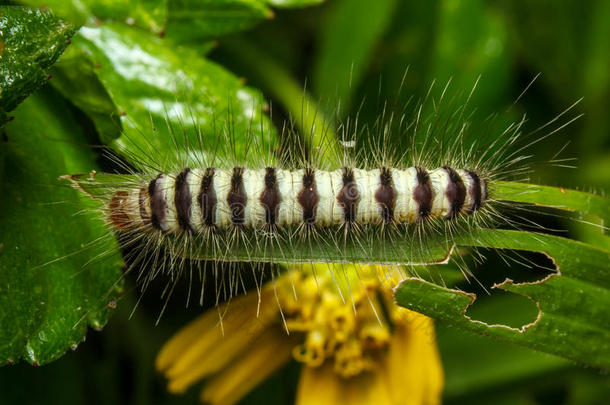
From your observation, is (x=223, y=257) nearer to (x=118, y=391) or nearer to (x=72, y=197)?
(x=72, y=197)

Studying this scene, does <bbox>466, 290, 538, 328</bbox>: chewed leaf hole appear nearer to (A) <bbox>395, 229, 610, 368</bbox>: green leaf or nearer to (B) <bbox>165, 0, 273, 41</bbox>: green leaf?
(A) <bbox>395, 229, 610, 368</bbox>: green leaf

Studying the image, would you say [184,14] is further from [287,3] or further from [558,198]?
[558,198]

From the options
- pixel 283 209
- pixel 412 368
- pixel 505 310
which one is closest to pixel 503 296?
pixel 505 310

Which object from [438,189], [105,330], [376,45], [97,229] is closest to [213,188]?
[97,229]

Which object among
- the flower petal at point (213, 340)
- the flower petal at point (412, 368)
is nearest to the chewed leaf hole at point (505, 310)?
the flower petal at point (412, 368)

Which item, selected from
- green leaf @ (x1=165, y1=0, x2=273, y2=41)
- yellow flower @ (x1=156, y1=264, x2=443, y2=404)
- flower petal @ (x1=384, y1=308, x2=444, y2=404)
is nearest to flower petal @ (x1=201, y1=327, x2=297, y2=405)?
yellow flower @ (x1=156, y1=264, x2=443, y2=404)

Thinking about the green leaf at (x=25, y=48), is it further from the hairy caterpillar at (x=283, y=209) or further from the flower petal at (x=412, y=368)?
the flower petal at (x=412, y=368)
